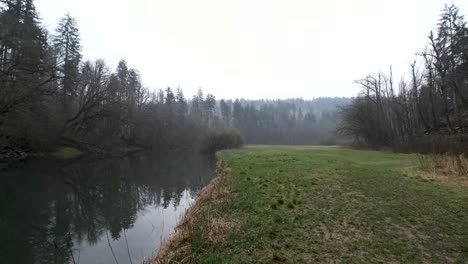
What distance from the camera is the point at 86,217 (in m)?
10.4

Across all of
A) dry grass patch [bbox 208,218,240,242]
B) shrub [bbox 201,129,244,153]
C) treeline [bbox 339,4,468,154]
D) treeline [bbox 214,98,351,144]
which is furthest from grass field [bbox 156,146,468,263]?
treeline [bbox 214,98,351,144]

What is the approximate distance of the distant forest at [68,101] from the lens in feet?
74.4

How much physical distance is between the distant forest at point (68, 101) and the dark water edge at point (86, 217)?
8905 mm

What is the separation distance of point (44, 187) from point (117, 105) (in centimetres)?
2776

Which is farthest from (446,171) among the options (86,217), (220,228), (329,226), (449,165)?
(86,217)

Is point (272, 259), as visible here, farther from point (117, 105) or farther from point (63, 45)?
point (63, 45)

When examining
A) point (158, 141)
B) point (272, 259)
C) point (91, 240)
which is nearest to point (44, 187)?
point (91, 240)

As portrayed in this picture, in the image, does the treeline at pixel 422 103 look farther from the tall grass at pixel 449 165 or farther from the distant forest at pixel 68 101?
the distant forest at pixel 68 101

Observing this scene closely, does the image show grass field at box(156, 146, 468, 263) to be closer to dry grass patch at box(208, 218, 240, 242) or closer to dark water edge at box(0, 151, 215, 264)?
dry grass patch at box(208, 218, 240, 242)

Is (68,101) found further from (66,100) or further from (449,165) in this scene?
(449,165)

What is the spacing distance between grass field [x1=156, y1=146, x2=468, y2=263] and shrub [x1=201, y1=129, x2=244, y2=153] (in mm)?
35408

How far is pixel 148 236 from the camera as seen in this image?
8.38 m

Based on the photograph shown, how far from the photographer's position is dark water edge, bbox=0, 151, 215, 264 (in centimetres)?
709

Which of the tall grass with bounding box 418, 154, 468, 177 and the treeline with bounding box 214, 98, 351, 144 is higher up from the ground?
the treeline with bounding box 214, 98, 351, 144
